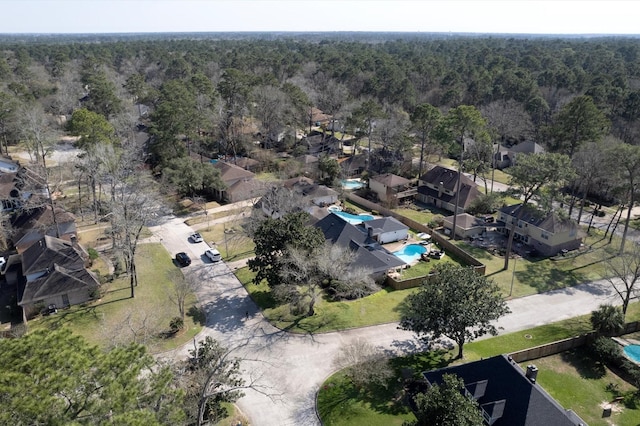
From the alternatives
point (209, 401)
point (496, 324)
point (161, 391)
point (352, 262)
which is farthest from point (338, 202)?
point (161, 391)

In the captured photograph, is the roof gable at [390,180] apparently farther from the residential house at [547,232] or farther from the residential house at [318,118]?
the residential house at [318,118]

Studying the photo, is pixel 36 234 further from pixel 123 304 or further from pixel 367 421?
pixel 367 421

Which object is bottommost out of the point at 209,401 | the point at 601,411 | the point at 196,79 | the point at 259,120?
the point at 601,411

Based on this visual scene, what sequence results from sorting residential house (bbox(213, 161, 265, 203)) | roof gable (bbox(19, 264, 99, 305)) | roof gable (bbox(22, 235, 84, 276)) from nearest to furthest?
roof gable (bbox(19, 264, 99, 305)) → roof gable (bbox(22, 235, 84, 276)) → residential house (bbox(213, 161, 265, 203))

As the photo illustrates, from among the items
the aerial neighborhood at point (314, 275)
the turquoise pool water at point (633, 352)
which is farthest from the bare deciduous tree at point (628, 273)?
the turquoise pool water at point (633, 352)

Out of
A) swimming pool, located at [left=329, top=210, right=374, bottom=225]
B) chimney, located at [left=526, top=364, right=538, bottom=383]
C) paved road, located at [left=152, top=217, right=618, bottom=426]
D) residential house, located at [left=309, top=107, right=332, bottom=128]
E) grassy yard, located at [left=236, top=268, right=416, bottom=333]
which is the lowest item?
paved road, located at [left=152, top=217, right=618, bottom=426]

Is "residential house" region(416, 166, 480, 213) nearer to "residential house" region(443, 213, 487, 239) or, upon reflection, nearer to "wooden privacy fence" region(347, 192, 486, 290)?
"residential house" region(443, 213, 487, 239)

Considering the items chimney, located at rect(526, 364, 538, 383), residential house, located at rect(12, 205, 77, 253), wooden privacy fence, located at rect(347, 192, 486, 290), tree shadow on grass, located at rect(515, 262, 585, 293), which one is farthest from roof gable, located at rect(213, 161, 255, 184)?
chimney, located at rect(526, 364, 538, 383)
